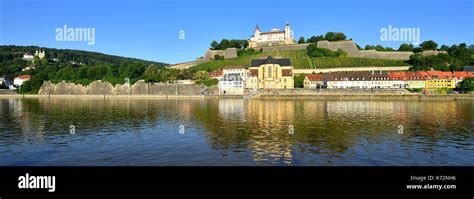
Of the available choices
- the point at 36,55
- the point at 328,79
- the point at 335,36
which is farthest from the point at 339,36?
the point at 36,55

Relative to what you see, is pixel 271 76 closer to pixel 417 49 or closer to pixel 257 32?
pixel 417 49

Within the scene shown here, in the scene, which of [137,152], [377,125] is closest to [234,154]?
[137,152]

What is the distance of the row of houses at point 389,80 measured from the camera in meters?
69.8

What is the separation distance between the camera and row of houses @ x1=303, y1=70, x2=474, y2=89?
229ft

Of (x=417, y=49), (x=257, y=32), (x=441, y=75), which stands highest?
(x=257, y=32)

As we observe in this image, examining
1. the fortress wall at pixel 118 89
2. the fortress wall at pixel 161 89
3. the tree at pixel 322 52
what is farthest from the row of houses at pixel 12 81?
the tree at pixel 322 52

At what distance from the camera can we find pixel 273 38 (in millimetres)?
127875

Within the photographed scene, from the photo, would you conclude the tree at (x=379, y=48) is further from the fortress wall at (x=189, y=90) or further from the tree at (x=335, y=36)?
the fortress wall at (x=189, y=90)

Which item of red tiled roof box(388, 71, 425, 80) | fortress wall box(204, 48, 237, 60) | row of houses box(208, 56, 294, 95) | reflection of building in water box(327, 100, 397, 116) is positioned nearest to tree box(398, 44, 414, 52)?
red tiled roof box(388, 71, 425, 80)

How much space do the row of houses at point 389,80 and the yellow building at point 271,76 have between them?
4018 mm

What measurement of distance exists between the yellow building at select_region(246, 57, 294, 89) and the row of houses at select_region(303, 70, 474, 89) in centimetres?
402

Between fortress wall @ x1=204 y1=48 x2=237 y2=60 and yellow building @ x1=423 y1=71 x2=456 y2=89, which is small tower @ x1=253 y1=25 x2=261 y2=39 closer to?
fortress wall @ x1=204 y1=48 x2=237 y2=60

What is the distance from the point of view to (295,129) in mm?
21094

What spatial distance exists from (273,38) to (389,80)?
61350mm
